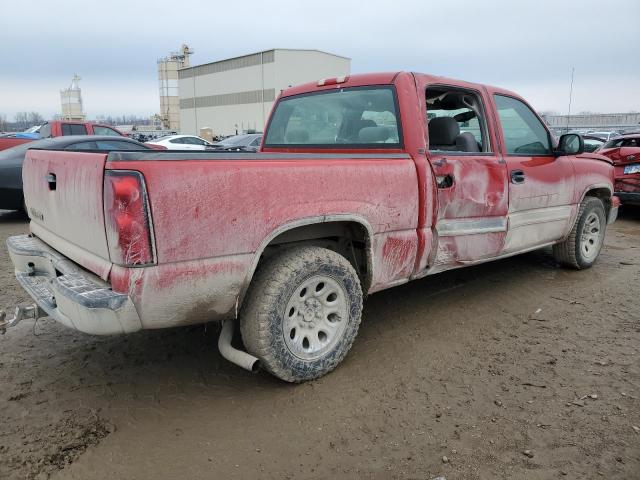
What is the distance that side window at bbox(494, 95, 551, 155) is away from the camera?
4.39 m

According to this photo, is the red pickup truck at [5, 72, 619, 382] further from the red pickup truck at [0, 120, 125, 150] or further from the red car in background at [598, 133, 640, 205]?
the red pickup truck at [0, 120, 125, 150]

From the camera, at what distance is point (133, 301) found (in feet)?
7.64

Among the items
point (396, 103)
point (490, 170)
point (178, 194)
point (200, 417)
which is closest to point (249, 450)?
point (200, 417)

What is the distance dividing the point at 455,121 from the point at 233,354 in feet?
8.21

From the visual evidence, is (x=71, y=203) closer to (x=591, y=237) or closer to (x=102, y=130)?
(x=591, y=237)

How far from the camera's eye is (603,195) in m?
Answer: 5.79

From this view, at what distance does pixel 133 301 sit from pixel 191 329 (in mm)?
1704

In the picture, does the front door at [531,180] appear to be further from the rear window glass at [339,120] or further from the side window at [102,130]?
the side window at [102,130]

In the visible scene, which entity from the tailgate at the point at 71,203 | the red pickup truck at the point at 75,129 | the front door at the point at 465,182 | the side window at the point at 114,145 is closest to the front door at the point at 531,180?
the front door at the point at 465,182

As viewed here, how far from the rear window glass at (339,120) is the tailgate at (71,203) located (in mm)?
1990

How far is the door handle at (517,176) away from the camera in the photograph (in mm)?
4199

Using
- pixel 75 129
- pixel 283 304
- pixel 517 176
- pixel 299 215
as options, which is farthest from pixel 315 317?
pixel 75 129

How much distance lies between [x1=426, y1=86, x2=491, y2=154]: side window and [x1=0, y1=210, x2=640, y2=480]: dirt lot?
Answer: 4.70 feet

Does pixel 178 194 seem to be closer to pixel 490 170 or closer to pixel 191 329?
pixel 191 329
